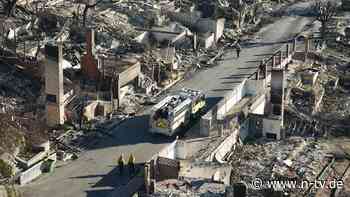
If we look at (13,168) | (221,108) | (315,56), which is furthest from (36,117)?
(315,56)

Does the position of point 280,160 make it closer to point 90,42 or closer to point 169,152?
point 169,152

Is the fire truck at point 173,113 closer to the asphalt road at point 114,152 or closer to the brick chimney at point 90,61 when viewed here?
the asphalt road at point 114,152

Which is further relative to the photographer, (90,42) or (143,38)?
(143,38)

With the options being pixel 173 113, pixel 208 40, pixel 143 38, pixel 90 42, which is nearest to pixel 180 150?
pixel 173 113

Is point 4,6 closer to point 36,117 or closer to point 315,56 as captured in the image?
point 36,117

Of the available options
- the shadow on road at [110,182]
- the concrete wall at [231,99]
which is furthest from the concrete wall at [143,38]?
the shadow on road at [110,182]
